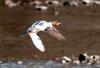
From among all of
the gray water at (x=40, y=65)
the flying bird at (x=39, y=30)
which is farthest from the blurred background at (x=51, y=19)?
the flying bird at (x=39, y=30)

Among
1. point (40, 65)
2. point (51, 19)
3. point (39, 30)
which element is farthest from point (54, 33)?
point (51, 19)

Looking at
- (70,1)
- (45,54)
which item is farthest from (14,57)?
(70,1)

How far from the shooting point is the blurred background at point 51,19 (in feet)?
60.6

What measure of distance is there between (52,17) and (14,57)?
8.27m

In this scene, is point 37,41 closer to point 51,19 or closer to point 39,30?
point 39,30

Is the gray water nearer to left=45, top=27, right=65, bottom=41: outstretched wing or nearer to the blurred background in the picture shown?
the blurred background

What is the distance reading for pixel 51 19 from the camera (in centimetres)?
2508

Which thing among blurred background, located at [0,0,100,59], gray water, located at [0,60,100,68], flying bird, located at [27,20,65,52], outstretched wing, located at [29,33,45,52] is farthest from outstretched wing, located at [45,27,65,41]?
blurred background, located at [0,0,100,59]

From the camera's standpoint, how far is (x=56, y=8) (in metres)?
28.8

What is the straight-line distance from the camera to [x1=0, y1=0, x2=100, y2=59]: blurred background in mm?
18469

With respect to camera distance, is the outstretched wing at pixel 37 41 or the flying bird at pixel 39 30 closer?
the outstretched wing at pixel 37 41

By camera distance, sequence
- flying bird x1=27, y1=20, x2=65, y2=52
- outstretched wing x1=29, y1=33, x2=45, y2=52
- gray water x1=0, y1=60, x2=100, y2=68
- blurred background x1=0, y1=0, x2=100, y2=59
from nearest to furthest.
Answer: outstretched wing x1=29, y1=33, x2=45, y2=52
flying bird x1=27, y1=20, x2=65, y2=52
gray water x1=0, y1=60, x2=100, y2=68
blurred background x1=0, y1=0, x2=100, y2=59

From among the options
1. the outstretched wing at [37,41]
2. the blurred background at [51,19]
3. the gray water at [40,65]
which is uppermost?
the blurred background at [51,19]

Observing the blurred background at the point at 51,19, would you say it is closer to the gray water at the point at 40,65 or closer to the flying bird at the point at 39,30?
the gray water at the point at 40,65
